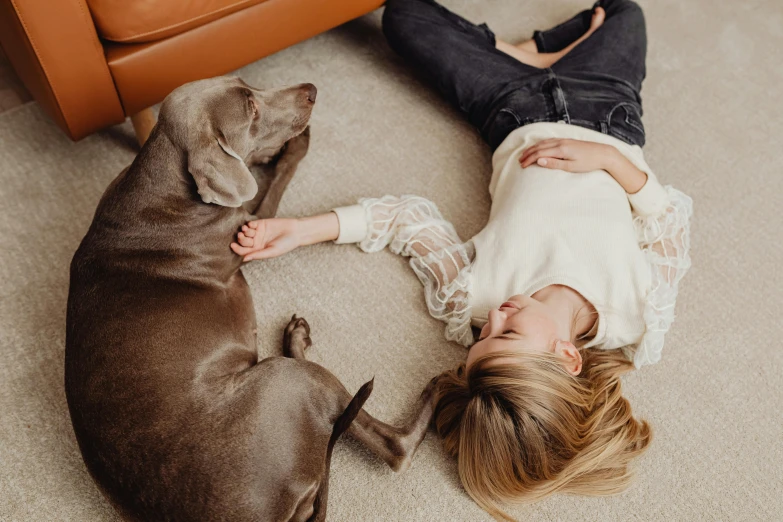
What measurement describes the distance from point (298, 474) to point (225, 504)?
169mm

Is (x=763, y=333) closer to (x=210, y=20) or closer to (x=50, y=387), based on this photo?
(x=210, y=20)

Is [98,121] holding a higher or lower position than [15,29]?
lower

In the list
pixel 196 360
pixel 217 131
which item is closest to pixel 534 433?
pixel 196 360

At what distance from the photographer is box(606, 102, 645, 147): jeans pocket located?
2242mm

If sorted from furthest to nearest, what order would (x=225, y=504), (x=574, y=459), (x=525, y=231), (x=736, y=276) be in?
(x=736, y=276) < (x=525, y=231) < (x=574, y=459) < (x=225, y=504)

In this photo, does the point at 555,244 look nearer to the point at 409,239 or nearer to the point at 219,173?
the point at 409,239

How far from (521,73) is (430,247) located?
0.78m

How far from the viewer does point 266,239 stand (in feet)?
6.41

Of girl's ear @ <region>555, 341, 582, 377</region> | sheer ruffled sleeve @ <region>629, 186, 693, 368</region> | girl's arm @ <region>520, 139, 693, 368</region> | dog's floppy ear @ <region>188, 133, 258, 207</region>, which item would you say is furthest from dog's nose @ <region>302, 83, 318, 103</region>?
sheer ruffled sleeve @ <region>629, 186, 693, 368</region>

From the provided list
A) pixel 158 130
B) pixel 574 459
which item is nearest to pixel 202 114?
pixel 158 130

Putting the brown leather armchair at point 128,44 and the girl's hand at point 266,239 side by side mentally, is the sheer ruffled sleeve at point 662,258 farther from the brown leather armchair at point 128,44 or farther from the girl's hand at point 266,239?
the brown leather armchair at point 128,44

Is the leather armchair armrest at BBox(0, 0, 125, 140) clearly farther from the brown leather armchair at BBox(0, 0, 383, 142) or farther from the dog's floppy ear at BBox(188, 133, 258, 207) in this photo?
the dog's floppy ear at BBox(188, 133, 258, 207)

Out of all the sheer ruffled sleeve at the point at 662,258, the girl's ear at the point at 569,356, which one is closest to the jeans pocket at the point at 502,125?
the sheer ruffled sleeve at the point at 662,258

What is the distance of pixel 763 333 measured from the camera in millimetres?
2059
